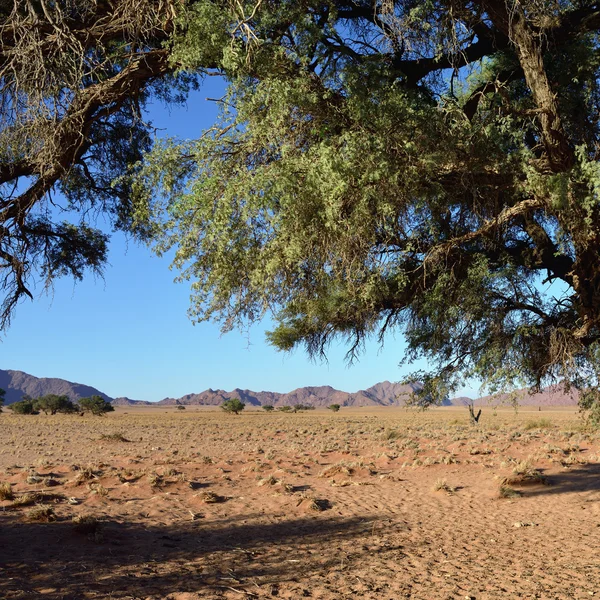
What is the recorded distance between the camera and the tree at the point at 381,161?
20.1 feet

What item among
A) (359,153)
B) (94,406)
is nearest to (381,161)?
(359,153)

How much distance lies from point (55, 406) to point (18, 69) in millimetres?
62715

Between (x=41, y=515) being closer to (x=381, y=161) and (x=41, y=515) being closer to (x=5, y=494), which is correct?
(x=5, y=494)

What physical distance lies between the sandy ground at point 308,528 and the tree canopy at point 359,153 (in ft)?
10.9

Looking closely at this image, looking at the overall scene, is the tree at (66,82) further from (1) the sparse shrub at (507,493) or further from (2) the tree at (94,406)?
(2) the tree at (94,406)

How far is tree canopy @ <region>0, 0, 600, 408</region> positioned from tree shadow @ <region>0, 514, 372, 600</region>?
3.43 metres

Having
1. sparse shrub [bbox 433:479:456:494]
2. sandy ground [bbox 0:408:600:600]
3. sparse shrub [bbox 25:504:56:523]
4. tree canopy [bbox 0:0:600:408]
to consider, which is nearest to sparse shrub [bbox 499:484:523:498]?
sandy ground [bbox 0:408:600:600]

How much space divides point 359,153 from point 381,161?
242mm

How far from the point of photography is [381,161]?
6.00 m

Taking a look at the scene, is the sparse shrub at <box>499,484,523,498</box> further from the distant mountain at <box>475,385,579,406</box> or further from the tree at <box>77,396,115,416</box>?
the tree at <box>77,396,115,416</box>

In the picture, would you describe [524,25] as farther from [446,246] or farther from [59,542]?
[59,542]

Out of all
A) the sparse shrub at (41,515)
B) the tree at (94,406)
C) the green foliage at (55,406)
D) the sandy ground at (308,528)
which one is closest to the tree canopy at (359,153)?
the sandy ground at (308,528)

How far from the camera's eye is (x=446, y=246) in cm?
749

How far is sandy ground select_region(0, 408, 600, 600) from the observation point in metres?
7.54
